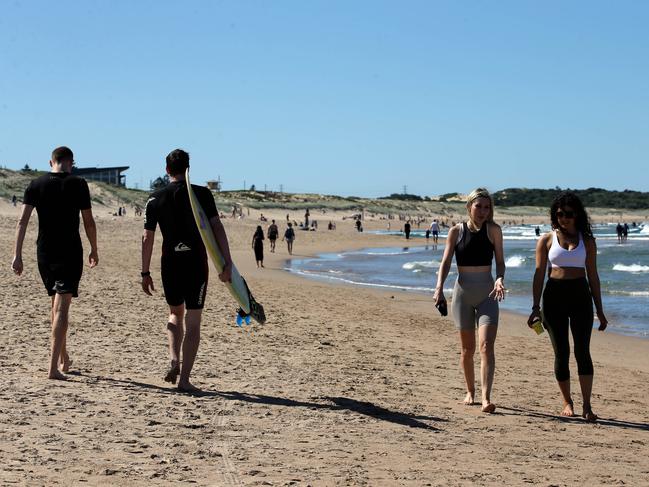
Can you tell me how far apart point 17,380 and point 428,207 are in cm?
13454

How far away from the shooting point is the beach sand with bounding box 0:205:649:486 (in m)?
4.68

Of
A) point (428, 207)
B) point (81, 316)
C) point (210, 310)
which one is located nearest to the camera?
point (81, 316)

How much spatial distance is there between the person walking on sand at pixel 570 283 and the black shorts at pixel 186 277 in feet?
7.75

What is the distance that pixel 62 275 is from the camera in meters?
6.61

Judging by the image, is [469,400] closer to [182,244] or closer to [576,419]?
[576,419]

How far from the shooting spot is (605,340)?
12484 millimetres

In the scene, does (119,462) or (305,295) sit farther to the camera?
(305,295)

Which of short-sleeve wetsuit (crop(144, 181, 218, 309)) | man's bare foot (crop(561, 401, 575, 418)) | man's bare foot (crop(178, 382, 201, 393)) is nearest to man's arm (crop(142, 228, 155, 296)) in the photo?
short-sleeve wetsuit (crop(144, 181, 218, 309))

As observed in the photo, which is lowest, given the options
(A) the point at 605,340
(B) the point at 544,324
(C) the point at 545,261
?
(A) the point at 605,340

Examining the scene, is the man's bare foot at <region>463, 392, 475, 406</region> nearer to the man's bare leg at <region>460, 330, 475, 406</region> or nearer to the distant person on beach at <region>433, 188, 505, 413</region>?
the man's bare leg at <region>460, 330, 475, 406</region>

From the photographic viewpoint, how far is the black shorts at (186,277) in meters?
6.31

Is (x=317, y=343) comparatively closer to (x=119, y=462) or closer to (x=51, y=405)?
(x=51, y=405)

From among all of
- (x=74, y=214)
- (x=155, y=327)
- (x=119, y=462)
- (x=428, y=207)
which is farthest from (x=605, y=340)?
(x=428, y=207)

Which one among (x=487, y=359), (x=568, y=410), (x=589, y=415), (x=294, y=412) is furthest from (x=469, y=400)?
(x=294, y=412)
